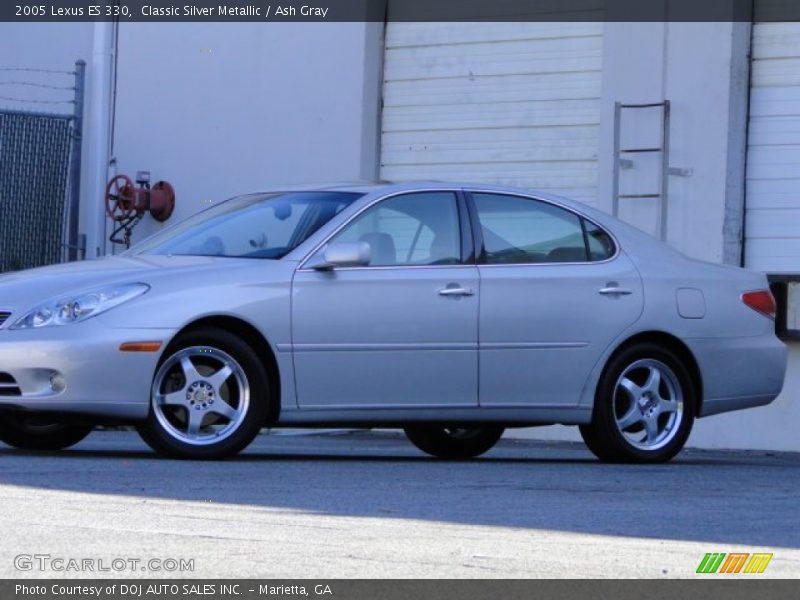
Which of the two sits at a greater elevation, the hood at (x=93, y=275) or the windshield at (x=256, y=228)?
the windshield at (x=256, y=228)

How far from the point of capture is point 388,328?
9.76 meters

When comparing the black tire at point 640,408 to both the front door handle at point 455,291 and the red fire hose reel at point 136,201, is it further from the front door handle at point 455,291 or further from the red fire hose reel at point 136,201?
the red fire hose reel at point 136,201

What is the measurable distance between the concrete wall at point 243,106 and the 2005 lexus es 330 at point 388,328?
665 cm

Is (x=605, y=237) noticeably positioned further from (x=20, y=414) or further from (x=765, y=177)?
(x=765, y=177)

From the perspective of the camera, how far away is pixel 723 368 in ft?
35.0

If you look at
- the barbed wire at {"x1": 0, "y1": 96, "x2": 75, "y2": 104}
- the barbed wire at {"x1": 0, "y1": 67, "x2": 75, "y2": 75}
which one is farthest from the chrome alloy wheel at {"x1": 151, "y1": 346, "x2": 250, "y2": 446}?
the barbed wire at {"x1": 0, "y1": 67, "x2": 75, "y2": 75}

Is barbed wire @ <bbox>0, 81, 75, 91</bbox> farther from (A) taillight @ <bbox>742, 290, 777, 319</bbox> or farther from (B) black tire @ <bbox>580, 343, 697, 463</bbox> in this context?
(B) black tire @ <bbox>580, 343, 697, 463</bbox>

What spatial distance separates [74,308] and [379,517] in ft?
8.49

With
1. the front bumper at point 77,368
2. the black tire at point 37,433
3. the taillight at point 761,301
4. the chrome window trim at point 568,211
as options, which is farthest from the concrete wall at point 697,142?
the front bumper at point 77,368

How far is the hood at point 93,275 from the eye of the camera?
9.19 meters

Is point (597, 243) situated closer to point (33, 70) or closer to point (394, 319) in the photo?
point (394, 319)

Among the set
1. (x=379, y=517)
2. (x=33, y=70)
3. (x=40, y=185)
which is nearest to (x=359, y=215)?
(x=379, y=517)

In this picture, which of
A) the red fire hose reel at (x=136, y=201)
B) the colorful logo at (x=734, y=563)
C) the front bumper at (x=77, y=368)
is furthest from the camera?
the red fire hose reel at (x=136, y=201)
